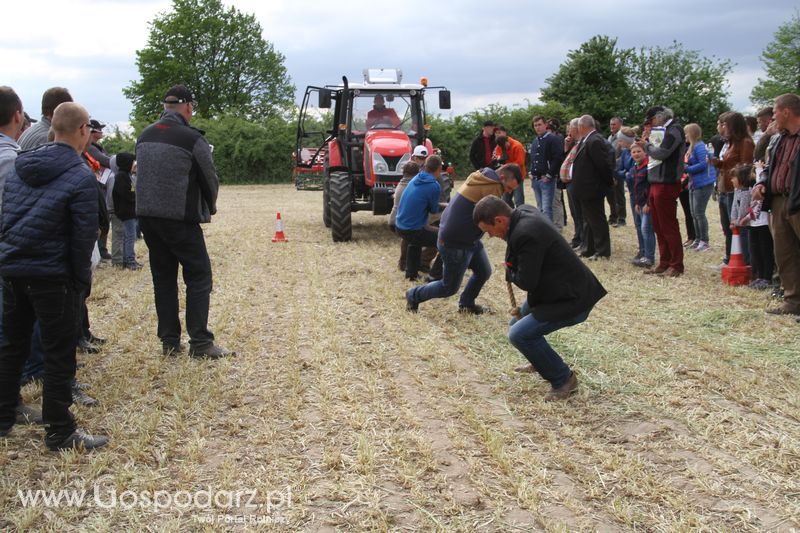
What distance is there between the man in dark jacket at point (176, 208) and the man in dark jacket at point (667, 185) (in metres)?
5.69

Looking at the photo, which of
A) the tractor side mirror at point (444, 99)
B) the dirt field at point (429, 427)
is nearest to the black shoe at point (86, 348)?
the dirt field at point (429, 427)

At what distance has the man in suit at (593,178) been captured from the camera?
9938 mm

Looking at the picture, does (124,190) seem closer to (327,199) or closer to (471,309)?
(471,309)

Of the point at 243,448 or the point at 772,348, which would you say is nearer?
the point at 243,448

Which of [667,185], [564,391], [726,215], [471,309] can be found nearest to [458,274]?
[471,309]

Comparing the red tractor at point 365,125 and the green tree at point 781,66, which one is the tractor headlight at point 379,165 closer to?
the red tractor at point 365,125

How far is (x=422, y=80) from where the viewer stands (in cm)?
1296

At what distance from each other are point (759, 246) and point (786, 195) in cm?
130

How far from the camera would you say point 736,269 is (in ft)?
27.5

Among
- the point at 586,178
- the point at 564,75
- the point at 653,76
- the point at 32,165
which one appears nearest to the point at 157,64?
the point at 564,75

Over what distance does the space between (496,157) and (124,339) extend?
795cm

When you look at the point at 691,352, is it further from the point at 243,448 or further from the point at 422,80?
the point at 422,80

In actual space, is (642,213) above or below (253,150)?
below

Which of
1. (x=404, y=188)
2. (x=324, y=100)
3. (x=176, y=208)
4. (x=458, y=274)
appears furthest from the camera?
(x=324, y=100)
